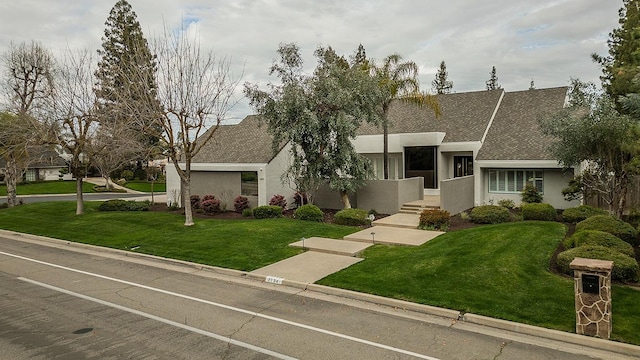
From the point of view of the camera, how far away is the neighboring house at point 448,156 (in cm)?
2233

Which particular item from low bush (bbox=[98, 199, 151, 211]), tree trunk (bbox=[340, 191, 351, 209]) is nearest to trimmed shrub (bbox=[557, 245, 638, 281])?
tree trunk (bbox=[340, 191, 351, 209])

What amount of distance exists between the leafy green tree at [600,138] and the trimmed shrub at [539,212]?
195cm

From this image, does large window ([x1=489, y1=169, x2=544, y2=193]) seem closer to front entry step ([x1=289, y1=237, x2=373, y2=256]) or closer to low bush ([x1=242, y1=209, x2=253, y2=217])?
front entry step ([x1=289, y1=237, x2=373, y2=256])

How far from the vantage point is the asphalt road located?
24.1 feet

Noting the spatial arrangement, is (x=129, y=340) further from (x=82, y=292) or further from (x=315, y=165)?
(x=315, y=165)

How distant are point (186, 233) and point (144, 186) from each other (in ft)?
133

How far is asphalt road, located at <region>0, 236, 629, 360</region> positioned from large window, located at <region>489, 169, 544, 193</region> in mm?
16045

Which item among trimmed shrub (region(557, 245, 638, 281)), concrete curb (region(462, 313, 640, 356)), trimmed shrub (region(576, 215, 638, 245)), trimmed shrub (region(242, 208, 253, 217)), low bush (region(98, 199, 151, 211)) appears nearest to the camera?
concrete curb (region(462, 313, 640, 356))

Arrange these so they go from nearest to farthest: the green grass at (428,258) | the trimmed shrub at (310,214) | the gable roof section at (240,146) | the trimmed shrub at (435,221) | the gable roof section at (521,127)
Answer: the green grass at (428,258)
the trimmed shrub at (435,221)
the trimmed shrub at (310,214)
the gable roof section at (521,127)
the gable roof section at (240,146)

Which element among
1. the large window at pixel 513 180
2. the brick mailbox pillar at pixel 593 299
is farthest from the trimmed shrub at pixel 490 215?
the brick mailbox pillar at pixel 593 299

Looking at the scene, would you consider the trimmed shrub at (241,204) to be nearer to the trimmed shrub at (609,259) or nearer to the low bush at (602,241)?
the low bush at (602,241)

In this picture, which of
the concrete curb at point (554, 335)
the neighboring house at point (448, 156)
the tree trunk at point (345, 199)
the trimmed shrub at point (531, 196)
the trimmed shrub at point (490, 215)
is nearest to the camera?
the concrete curb at point (554, 335)

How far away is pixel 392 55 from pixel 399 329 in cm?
1769

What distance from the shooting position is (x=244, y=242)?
644 inches
